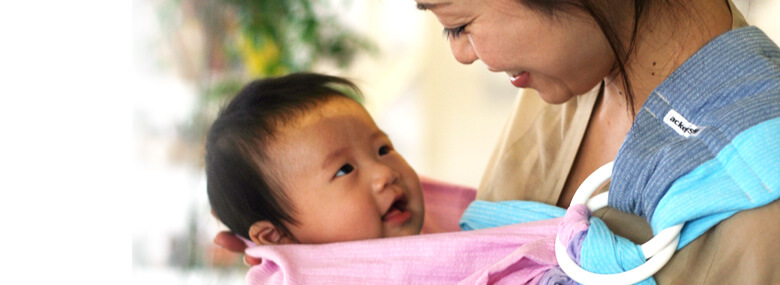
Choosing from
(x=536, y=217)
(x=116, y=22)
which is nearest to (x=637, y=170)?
(x=536, y=217)

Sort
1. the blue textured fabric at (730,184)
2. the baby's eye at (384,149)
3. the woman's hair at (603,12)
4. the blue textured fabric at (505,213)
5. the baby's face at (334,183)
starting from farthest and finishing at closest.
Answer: the baby's eye at (384,149)
the baby's face at (334,183)
the blue textured fabric at (505,213)
the woman's hair at (603,12)
the blue textured fabric at (730,184)

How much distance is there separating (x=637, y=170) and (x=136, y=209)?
1.49 m

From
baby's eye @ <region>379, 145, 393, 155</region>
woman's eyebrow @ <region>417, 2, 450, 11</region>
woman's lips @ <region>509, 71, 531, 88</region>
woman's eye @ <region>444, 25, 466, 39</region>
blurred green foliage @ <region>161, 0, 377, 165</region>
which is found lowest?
blurred green foliage @ <region>161, 0, 377, 165</region>

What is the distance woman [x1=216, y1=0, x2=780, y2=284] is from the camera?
794mm

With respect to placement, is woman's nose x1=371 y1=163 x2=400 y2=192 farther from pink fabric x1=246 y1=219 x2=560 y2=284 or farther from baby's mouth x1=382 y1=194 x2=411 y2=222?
pink fabric x1=246 y1=219 x2=560 y2=284

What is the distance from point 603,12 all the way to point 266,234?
741mm

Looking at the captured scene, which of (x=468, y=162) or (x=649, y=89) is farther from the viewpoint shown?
(x=468, y=162)

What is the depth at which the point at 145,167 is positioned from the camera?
6.75 feet

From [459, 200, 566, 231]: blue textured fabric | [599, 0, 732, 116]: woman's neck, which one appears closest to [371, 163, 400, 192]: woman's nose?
[459, 200, 566, 231]: blue textured fabric

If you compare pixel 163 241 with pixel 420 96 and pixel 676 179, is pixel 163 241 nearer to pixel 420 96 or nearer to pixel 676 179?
pixel 676 179

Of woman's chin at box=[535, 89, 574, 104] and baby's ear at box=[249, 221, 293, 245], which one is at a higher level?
woman's chin at box=[535, 89, 574, 104]

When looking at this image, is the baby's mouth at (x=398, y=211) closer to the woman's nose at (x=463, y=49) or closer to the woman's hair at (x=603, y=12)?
the woman's nose at (x=463, y=49)

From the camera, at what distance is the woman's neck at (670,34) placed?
93 cm

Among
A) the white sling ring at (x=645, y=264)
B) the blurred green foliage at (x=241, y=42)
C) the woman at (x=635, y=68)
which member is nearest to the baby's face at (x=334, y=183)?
the woman at (x=635, y=68)
